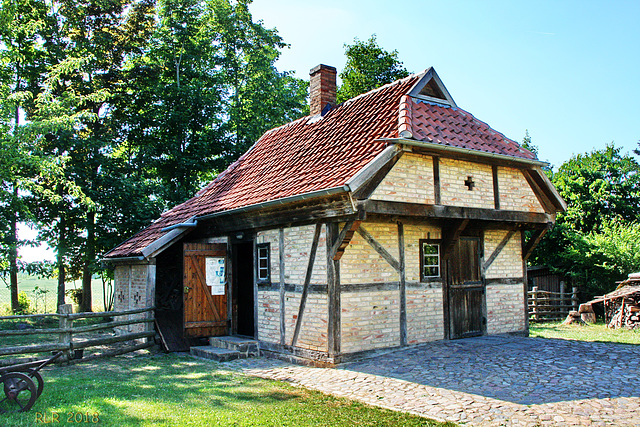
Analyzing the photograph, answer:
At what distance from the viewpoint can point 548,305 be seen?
21047 mm

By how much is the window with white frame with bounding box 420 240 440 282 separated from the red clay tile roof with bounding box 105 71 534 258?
2.24 metres

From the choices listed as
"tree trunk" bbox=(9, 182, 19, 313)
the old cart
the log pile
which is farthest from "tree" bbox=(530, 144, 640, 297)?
"tree trunk" bbox=(9, 182, 19, 313)

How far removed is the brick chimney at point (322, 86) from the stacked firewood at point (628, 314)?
38.4ft

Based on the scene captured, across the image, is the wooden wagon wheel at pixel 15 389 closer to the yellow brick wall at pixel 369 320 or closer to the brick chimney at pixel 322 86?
the yellow brick wall at pixel 369 320

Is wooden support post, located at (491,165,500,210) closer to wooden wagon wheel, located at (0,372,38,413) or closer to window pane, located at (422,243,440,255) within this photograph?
window pane, located at (422,243,440,255)

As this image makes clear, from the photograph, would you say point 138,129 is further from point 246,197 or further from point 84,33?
point 246,197

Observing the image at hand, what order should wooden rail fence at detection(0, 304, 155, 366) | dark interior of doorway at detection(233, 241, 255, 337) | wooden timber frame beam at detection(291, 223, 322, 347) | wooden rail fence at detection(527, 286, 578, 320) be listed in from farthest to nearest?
wooden rail fence at detection(527, 286, 578, 320), dark interior of doorway at detection(233, 241, 255, 337), wooden rail fence at detection(0, 304, 155, 366), wooden timber frame beam at detection(291, 223, 322, 347)

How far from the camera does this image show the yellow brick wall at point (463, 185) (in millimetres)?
10516

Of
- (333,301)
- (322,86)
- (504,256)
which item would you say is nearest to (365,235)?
(333,301)

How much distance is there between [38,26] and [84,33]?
97.3 inches

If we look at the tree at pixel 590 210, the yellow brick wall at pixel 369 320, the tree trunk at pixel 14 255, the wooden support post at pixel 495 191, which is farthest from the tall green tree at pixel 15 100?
the tree at pixel 590 210

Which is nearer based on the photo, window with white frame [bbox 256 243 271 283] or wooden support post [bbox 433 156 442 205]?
wooden support post [bbox 433 156 442 205]

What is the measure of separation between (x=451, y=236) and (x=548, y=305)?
1240 centimetres

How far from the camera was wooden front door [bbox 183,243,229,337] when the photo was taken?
12.2 meters
